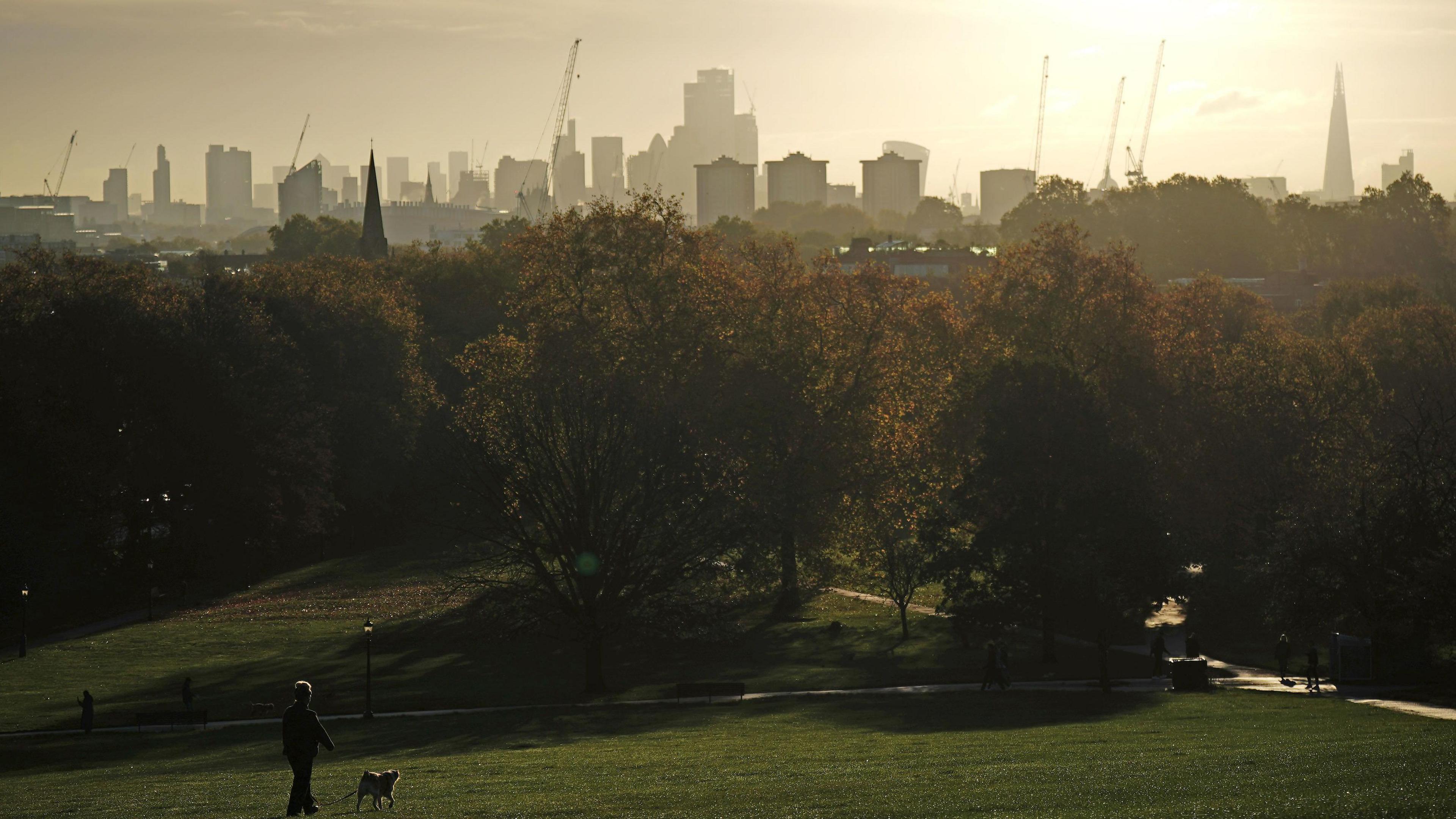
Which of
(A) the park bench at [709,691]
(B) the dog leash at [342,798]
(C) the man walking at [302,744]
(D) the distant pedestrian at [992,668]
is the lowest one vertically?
(A) the park bench at [709,691]

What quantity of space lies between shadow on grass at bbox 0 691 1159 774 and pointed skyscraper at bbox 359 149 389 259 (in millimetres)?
121096

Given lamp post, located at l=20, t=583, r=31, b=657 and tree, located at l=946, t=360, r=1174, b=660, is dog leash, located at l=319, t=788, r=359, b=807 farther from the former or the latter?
lamp post, located at l=20, t=583, r=31, b=657

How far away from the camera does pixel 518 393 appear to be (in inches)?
1982

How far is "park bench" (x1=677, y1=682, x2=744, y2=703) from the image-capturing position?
3791 centimetres

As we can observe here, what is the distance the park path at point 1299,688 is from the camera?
29828 mm

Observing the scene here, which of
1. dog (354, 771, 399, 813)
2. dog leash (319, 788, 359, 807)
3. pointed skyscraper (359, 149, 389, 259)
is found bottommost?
dog leash (319, 788, 359, 807)

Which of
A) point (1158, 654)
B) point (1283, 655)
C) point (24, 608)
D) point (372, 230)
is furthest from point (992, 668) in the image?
point (372, 230)

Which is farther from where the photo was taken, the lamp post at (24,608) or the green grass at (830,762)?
the lamp post at (24,608)

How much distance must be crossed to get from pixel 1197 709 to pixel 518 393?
27.6 meters

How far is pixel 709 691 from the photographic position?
37906 mm

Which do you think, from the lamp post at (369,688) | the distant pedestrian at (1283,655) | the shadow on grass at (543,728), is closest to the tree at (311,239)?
the lamp post at (369,688)

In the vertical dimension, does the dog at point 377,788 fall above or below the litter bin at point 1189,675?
above

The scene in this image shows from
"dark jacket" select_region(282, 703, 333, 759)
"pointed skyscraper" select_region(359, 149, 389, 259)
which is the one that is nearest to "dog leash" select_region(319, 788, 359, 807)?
"dark jacket" select_region(282, 703, 333, 759)

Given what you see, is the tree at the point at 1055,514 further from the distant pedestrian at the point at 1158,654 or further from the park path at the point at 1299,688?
the park path at the point at 1299,688
